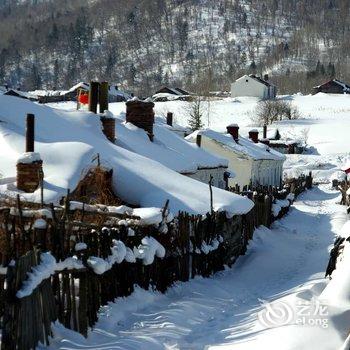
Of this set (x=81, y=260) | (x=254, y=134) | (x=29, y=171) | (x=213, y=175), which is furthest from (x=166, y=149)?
(x=254, y=134)

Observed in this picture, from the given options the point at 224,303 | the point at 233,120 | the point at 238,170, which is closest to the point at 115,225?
the point at 224,303

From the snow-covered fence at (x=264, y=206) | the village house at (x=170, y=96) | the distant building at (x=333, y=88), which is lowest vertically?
the village house at (x=170, y=96)

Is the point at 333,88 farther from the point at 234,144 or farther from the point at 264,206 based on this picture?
the point at 264,206

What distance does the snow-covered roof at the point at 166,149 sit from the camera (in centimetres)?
2177

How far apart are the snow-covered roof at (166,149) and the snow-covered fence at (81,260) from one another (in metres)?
6.97

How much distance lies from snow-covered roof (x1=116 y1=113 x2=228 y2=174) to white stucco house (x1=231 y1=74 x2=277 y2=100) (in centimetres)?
9459

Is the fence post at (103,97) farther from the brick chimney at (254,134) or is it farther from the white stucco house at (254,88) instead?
the white stucco house at (254,88)

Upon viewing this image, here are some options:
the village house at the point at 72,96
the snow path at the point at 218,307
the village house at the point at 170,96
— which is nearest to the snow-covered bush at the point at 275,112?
the village house at the point at 170,96

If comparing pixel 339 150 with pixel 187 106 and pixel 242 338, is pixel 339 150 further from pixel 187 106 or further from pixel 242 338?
pixel 242 338

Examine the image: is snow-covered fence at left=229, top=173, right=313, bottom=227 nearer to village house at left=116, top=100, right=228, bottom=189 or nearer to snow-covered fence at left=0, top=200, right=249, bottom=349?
village house at left=116, top=100, right=228, bottom=189

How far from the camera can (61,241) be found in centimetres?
848

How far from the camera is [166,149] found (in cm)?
2381

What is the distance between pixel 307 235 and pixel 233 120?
71196 millimetres

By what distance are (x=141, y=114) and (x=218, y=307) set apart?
1475 cm
